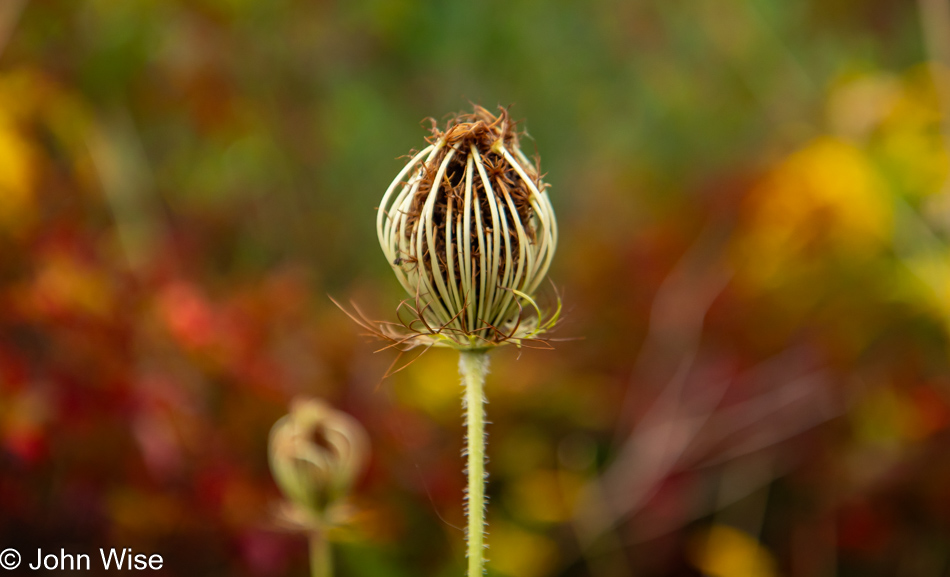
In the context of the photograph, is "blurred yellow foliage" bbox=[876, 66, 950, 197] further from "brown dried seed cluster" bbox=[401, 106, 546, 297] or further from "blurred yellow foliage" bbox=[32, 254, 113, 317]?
"blurred yellow foliage" bbox=[32, 254, 113, 317]

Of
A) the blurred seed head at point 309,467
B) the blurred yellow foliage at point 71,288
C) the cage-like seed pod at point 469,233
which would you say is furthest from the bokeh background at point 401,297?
the cage-like seed pod at point 469,233

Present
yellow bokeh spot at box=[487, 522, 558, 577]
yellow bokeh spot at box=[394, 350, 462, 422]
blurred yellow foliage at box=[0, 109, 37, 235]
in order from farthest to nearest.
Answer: yellow bokeh spot at box=[394, 350, 462, 422] < blurred yellow foliage at box=[0, 109, 37, 235] < yellow bokeh spot at box=[487, 522, 558, 577]

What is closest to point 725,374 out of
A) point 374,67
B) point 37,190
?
point 37,190

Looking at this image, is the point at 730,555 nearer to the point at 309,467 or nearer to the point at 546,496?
the point at 546,496

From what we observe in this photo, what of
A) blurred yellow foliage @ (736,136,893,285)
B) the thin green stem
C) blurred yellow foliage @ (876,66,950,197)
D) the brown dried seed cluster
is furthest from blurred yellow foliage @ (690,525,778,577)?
blurred yellow foliage @ (876,66,950,197)

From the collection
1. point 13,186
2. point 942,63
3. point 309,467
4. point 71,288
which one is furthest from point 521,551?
point 942,63

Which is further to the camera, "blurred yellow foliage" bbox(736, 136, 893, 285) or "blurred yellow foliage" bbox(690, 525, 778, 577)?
"blurred yellow foliage" bbox(736, 136, 893, 285)

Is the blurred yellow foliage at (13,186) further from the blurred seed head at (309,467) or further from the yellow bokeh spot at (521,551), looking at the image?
the yellow bokeh spot at (521,551)
